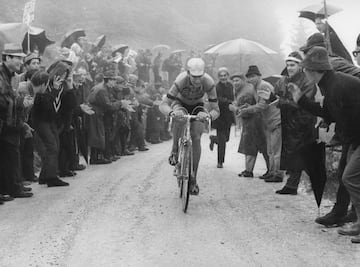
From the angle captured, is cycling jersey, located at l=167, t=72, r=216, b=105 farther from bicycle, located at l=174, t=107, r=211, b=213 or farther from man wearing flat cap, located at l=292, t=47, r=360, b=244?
man wearing flat cap, located at l=292, t=47, r=360, b=244

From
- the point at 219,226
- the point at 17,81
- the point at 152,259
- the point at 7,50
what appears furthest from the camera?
the point at 17,81

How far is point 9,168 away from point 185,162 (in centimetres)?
293

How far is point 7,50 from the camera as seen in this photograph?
8.74 meters

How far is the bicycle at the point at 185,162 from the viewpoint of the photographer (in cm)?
768

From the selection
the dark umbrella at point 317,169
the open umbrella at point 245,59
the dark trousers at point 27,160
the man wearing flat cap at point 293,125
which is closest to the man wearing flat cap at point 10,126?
the dark trousers at point 27,160

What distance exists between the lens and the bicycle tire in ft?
25.0

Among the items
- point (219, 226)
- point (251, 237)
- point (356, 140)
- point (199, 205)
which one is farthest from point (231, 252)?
point (199, 205)

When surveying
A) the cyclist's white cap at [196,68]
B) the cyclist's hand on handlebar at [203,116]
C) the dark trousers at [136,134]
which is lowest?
the dark trousers at [136,134]

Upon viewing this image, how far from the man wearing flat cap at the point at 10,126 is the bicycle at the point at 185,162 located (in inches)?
102

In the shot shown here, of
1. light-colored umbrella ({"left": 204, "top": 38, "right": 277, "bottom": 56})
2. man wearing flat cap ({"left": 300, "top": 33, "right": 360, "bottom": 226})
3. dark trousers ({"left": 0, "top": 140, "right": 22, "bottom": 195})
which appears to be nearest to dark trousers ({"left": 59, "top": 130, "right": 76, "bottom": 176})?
dark trousers ({"left": 0, "top": 140, "right": 22, "bottom": 195})

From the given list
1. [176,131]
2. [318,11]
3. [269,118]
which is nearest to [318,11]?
[318,11]

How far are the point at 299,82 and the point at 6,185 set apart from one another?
16.2 feet

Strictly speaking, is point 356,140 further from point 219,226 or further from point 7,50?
point 7,50

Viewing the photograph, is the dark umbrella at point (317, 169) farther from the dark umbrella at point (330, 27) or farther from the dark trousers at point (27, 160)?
the dark trousers at point (27, 160)
